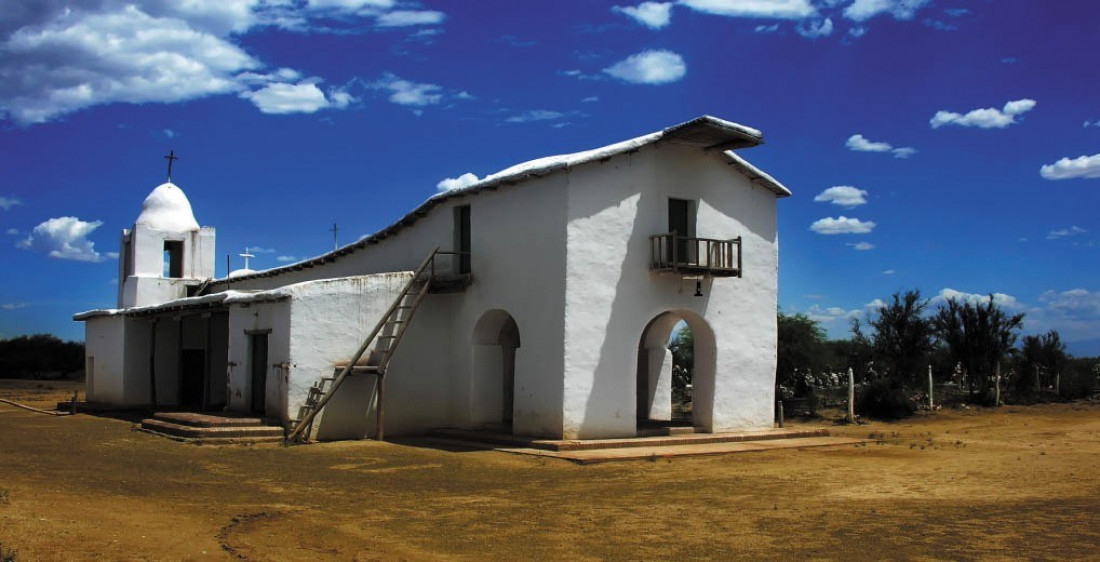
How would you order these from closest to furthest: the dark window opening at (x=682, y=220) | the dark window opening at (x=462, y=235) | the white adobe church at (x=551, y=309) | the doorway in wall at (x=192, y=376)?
the white adobe church at (x=551, y=309)
the dark window opening at (x=682, y=220)
the dark window opening at (x=462, y=235)
the doorway in wall at (x=192, y=376)

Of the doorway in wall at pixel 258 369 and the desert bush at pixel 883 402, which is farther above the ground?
the doorway in wall at pixel 258 369

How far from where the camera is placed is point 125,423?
21125 mm

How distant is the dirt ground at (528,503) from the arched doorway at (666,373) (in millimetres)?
2496

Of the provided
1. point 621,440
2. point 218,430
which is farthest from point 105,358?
point 621,440

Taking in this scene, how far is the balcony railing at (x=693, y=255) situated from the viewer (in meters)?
17.4

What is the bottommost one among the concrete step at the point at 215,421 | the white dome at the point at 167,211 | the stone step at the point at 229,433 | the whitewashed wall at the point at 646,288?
the stone step at the point at 229,433

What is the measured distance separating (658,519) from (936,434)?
13.7m

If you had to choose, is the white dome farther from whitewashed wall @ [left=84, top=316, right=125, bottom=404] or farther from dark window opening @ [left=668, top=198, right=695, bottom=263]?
dark window opening @ [left=668, top=198, right=695, bottom=263]

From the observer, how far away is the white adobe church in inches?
669

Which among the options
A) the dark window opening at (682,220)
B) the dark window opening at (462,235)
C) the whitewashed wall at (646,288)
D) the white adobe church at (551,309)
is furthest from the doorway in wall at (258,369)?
the dark window opening at (682,220)

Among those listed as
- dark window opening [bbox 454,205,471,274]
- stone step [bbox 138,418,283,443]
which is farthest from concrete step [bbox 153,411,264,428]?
dark window opening [bbox 454,205,471,274]

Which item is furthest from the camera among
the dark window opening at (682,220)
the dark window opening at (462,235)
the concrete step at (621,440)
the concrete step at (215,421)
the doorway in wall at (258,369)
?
the dark window opening at (462,235)

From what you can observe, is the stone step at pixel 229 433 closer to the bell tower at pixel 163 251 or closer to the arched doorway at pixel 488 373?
the arched doorway at pixel 488 373

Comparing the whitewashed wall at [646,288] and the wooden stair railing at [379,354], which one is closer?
the whitewashed wall at [646,288]
